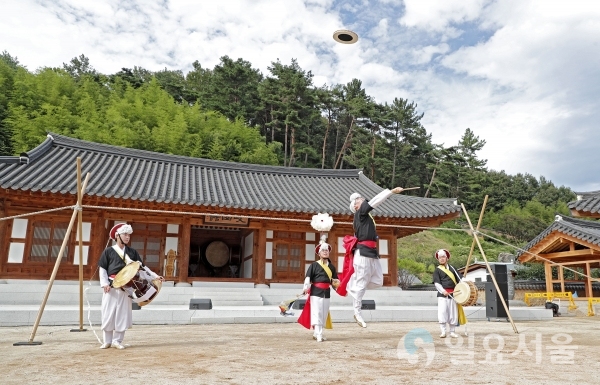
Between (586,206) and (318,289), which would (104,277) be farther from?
(586,206)

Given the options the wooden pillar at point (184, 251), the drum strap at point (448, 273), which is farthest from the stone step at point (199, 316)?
the drum strap at point (448, 273)

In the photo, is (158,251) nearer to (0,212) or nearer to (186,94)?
(0,212)

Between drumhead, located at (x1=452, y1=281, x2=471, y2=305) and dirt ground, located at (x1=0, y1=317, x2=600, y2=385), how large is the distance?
603 millimetres

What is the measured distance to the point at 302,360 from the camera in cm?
467

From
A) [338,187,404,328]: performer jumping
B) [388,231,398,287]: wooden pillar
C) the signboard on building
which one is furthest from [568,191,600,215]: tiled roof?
the signboard on building

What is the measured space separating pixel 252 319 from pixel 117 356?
17.5ft

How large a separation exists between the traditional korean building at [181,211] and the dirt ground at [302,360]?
5.19 m

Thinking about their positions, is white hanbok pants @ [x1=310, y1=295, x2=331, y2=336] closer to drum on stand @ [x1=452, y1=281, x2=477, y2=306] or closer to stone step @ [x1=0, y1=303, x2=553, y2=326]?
drum on stand @ [x1=452, y1=281, x2=477, y2=306]

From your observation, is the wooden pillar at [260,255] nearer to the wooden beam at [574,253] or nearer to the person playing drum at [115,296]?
the person playing drum at [115,296]

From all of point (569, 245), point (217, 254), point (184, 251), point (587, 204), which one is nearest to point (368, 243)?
point (587, 204)

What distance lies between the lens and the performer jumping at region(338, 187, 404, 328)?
6.64 m

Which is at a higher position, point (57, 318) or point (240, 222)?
point (240, 222)

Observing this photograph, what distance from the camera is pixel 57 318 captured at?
9.12 metres

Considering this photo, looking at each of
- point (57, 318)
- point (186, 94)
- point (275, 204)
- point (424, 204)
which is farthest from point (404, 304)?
point (186, 94)
